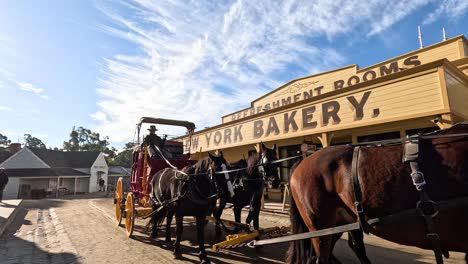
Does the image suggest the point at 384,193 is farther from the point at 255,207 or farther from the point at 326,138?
the point at 326,138

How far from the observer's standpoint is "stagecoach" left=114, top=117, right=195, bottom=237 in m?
6.52

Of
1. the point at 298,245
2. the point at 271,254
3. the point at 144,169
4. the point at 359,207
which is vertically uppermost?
the point at 144,169

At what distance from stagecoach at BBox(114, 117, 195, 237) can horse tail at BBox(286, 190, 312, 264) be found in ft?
12.7

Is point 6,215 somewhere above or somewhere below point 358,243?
below

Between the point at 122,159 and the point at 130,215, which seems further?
the point at 122,159

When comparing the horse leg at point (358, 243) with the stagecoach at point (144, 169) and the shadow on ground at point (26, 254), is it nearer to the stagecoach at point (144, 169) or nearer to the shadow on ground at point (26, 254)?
the stagecoach at point (144, 169)

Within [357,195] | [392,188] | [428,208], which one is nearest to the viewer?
[428,208]

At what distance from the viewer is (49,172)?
100 feet

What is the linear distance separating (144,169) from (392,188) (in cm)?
644

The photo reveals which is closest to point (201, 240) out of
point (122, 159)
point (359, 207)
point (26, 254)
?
point (359, 207)

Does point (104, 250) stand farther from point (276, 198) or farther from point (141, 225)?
point (276, 198)

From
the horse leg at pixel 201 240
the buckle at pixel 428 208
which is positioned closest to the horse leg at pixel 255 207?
the horse leg at pixel 201 240

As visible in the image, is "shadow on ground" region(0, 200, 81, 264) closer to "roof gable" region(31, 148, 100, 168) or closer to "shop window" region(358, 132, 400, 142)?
"shop window" region(358, 132, 400, 142)

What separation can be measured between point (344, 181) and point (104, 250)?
17.7ft
